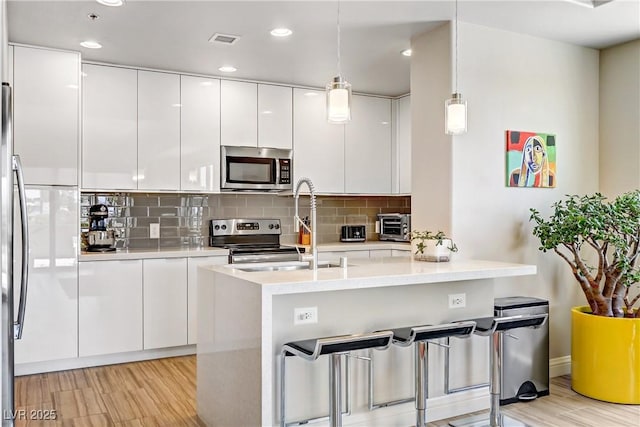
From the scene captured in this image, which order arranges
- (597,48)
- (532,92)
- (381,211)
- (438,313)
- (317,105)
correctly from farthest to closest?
(381,211) → (317,105) → (597,48) → (532,92) → (438,313)

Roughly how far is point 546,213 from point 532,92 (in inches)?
34.4

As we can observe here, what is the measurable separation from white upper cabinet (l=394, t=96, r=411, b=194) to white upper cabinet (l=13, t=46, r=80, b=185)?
3.09 m

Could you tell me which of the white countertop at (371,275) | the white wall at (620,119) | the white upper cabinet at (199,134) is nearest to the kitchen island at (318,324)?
the white countertop at (371,275)

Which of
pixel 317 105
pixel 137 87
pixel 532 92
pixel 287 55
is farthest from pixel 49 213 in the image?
pixel 532 92

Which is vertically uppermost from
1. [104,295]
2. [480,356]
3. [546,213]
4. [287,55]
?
[287,55]

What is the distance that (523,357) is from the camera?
343 cm

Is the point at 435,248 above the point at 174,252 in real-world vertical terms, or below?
above

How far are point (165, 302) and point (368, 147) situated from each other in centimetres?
254

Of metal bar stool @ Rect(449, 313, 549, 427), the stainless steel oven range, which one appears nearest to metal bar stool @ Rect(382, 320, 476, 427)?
metal bar stool @ Rect(449, 313, 549, 427)

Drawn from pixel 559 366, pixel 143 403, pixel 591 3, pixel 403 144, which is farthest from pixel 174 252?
pixel 591 3

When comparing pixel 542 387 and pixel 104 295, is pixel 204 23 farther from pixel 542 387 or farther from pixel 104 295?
pixel 542 387

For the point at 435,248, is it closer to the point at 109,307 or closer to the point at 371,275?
the point at 371,275

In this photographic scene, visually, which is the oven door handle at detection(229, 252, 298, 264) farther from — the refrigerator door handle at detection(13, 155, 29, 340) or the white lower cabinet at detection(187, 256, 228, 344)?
the refrigerator door handle at detection(13, 155, 29, 340)

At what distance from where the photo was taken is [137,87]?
4.53 metres
